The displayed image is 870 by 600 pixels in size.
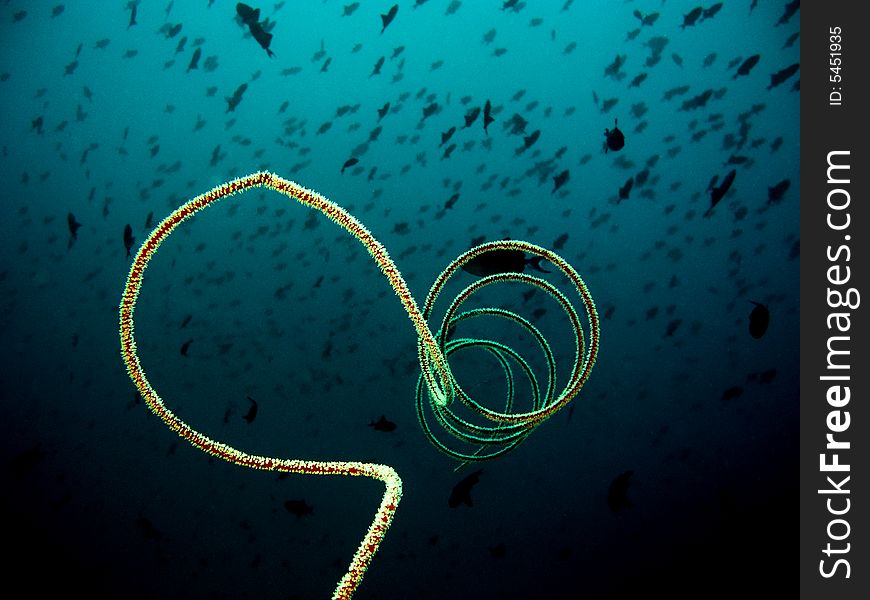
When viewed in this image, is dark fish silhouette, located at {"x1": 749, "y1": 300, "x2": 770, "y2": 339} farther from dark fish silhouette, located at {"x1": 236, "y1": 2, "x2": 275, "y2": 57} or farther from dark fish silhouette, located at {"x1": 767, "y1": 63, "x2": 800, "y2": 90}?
dark fish silhouette, located at {"x1": 236, "y1": 2, "x2": 275, "y2": 57}

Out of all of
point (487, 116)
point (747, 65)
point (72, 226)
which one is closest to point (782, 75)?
point (747, 65)

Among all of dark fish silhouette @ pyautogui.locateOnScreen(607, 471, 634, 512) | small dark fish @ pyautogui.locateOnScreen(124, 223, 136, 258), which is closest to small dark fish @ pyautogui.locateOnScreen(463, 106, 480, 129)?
small dark fish @ pyautogui.locateOnScreen(124, 223, 136, 258)

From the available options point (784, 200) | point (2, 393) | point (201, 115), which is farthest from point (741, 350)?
point (2, 393)

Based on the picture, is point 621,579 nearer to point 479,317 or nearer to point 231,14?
point 479,317

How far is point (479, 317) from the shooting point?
2.98m

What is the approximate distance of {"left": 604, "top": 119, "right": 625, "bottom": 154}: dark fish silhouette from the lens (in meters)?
2.75

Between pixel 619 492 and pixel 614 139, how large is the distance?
1997 millimetres

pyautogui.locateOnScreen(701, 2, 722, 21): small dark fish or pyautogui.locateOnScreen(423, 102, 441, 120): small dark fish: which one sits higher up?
pyautogui.locateOnScreen(701, 2, 722, 21): small dark fish

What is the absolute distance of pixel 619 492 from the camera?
3.17 m

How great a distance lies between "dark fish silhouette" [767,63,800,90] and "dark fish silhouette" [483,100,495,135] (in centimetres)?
150

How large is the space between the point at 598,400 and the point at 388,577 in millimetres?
1603

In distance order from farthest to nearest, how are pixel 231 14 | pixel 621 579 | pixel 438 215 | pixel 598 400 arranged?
1. pixel 621 579
2. pixel 598 400
3. pixel 438 215
4. pixel 231 14

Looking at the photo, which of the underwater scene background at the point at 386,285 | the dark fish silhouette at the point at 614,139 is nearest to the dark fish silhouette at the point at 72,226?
the underwater scene background at the point at 386,285

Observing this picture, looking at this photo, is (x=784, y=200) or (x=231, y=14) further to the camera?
(x=784, y=200)
